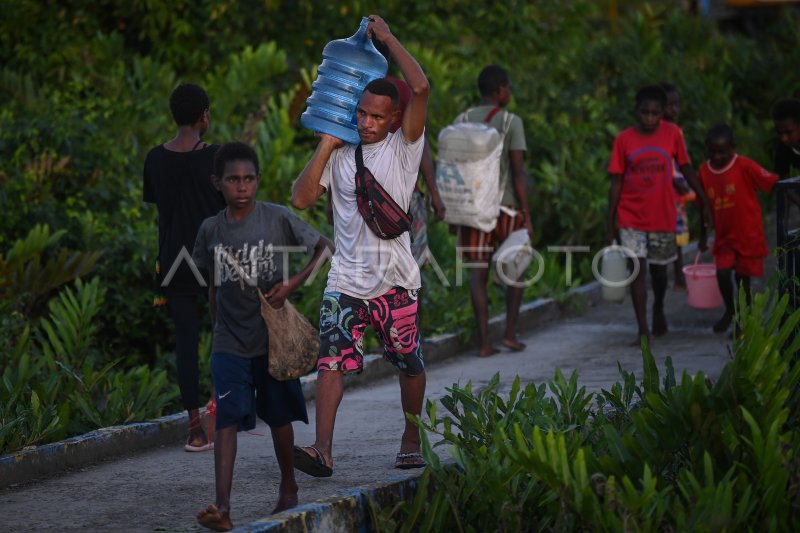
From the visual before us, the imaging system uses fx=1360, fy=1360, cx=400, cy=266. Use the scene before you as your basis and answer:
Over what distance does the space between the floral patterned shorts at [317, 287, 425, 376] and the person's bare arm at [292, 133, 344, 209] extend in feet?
1.50

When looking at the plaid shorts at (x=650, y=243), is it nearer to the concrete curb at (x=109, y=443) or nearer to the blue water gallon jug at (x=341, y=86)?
the concrete curb at (x=109, y=443)

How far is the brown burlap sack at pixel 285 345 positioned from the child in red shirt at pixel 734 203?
→ 16.9 feet

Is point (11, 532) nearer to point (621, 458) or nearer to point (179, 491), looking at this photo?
point (179, 491)

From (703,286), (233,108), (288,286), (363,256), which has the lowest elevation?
(703,286)

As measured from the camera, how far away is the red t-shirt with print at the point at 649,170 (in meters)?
9.98

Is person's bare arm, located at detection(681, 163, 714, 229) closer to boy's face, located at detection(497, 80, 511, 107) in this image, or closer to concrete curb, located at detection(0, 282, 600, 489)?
boy's face, located at detection(497, 80, 511, 107)

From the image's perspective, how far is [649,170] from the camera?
999 centimetres

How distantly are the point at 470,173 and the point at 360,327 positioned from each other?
351 cm

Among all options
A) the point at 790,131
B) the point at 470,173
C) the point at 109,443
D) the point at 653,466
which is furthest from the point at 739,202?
the point at 109,443

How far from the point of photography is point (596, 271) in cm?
1308

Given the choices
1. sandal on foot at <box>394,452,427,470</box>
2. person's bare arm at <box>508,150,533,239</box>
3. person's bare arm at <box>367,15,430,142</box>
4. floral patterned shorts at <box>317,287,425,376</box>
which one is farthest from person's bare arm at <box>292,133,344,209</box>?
person's bare arm at <box>508,150,533,239</box>

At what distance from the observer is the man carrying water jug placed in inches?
242

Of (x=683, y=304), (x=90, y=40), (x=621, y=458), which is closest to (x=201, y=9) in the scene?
(x=90, y=40)

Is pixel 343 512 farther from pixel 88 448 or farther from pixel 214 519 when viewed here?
pixel 88 448
